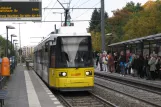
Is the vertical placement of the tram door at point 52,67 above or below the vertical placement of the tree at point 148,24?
below

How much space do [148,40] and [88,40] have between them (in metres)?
8.73

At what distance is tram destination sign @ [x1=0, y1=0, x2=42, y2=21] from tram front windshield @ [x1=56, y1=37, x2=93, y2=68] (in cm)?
1059

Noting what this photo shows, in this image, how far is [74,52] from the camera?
18.2 meters

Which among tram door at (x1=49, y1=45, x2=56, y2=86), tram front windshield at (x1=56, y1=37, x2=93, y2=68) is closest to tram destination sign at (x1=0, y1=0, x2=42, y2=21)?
tram door at (x1=49, y1=45, x2=56, y2=86)

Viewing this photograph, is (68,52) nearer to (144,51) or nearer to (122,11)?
(144,51)

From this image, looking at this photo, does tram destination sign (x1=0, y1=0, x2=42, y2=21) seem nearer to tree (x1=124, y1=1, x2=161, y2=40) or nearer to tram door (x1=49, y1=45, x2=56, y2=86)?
tram door (x1=49, y1=45, x2=56, y2=86)

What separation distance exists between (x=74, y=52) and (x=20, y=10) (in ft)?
37.5

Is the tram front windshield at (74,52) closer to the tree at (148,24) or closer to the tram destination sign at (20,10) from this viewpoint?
the tram destination sign at (20,10)

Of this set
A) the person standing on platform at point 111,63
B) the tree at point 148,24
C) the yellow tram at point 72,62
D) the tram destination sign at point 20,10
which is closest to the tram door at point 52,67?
the yellow tram at point 72,62

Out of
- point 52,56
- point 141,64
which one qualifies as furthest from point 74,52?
point 141,64

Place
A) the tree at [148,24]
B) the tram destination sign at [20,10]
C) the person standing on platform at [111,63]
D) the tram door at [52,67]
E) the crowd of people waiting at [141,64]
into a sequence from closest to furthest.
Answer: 1. the tram door at [52,67]
2. the crowd of people waiting at [141,64]
3. the tram destination sign at [20,10]
4. the person standing on platform at [111,63]
5. the tree at [148,24]

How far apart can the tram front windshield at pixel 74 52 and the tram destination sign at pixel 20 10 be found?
10.6 meters

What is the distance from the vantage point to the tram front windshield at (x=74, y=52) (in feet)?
59.5

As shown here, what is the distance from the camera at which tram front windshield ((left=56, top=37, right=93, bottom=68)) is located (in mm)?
18125
